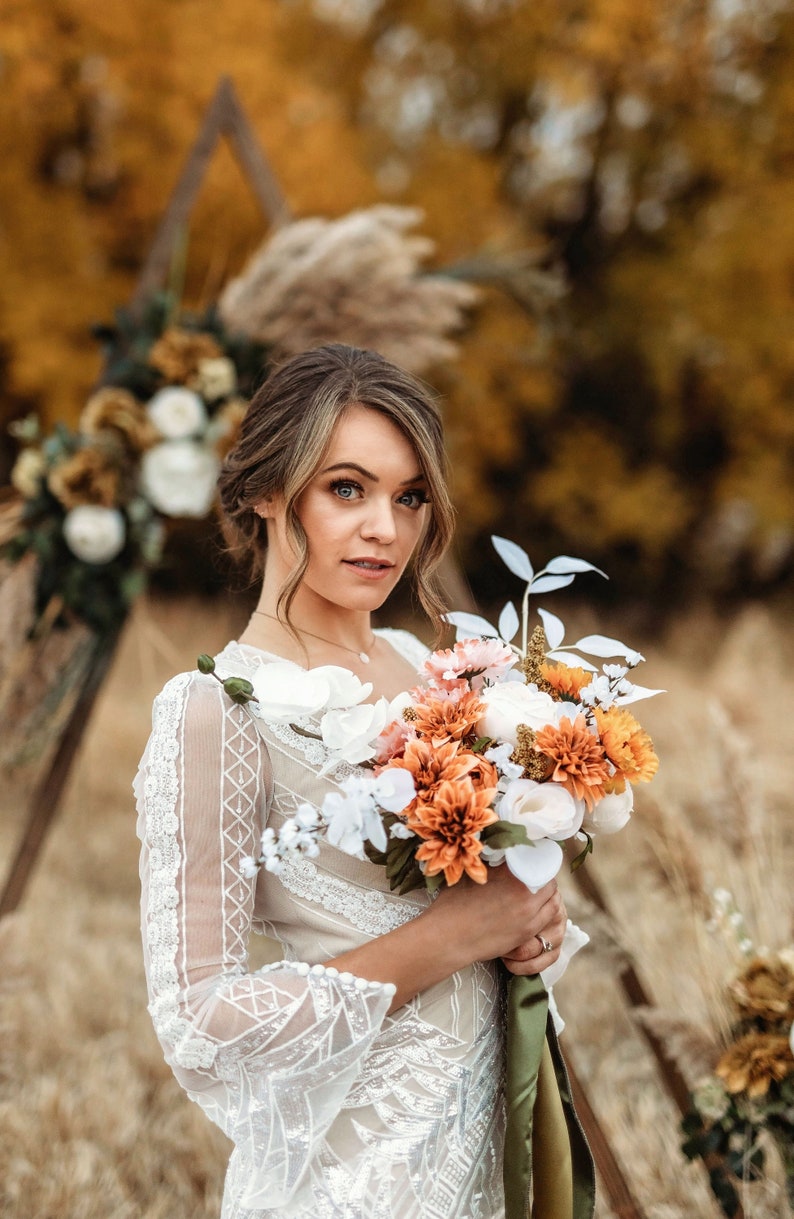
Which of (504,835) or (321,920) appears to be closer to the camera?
(504,835)

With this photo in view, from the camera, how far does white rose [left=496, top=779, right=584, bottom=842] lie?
1.21 meters

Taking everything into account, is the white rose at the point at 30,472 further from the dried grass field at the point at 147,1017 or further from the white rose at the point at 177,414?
the dried grass field at the point at 147,1017

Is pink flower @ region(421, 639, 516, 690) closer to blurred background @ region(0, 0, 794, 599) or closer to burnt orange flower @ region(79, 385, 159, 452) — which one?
burnt orange flower @ region(79, 385, 159, 452)

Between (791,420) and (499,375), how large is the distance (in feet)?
7.00

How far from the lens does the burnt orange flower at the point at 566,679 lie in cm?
136

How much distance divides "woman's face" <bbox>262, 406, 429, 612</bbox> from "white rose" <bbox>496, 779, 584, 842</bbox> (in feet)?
1.33

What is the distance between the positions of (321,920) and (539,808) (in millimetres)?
353

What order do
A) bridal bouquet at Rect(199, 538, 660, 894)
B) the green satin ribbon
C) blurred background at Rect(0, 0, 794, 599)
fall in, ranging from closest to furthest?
bridal bouquet at Rect(199, 538, 660, 894) < the green satin ribbon < blurred background at Rect(0, 0, 794, 599)

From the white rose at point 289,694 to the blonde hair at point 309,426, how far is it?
24cm

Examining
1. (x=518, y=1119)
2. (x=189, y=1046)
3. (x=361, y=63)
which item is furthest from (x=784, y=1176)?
(x=361, y=63)

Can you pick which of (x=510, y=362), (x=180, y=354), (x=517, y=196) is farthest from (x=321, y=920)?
(x=517, y=196)

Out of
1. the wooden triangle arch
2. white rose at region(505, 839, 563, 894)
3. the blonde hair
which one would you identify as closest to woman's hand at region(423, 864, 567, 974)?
white rose at region(505, 839, 563, 894)

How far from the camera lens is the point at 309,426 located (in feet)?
4.74

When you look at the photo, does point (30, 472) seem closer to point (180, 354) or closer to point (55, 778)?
point (180, 354)
